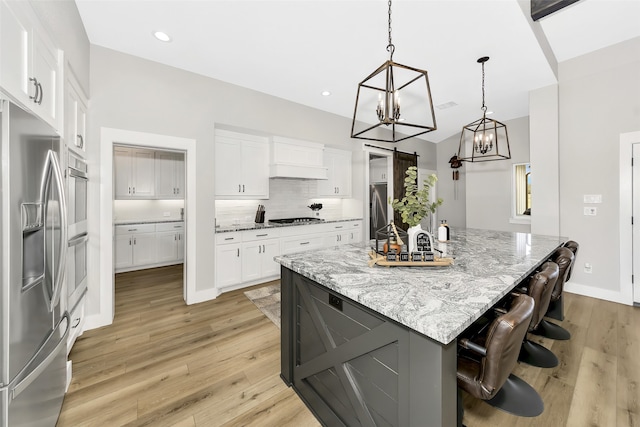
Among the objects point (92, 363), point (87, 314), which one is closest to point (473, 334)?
point (92, 363)

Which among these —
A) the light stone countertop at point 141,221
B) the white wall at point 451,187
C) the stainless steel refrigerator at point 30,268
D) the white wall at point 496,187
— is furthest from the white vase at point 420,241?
the white wall at point 451,187

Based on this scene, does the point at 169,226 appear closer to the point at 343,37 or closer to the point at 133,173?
the point at 133,173

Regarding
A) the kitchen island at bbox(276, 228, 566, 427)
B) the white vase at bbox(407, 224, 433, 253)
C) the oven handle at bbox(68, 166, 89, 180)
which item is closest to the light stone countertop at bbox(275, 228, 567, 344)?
the kitchen island at bbox(276, 228, 566, 427)

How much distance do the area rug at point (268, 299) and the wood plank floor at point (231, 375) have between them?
0.10m

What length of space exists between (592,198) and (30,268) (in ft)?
18.3

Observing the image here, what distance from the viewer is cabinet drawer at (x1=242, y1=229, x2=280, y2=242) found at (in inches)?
150

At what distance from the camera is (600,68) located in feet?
11.3

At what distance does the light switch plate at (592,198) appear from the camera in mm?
3493

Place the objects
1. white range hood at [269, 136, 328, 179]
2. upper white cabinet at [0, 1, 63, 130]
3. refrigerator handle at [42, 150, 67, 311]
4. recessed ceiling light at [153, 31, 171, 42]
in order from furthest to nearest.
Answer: white range hood at [269, 136, 328, 179] → recessed ceiling light at [153, 31, 171, 42] → refrigerator handle at [42, 150, 67, 311] → upper white cabinet at [0, 1, 63, 130]

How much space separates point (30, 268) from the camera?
1220 mm

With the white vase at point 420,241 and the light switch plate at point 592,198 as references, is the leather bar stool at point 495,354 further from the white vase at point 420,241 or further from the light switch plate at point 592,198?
the light switch plate at point 592,198

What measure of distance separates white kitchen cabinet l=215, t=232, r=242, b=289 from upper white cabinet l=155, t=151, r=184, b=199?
2336 millimetres

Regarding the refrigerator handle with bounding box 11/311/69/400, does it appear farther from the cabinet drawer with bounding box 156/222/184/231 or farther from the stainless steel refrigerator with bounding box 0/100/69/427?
the cabinet drawer with bounding box 156/222/184/231

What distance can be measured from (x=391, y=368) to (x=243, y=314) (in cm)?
231
